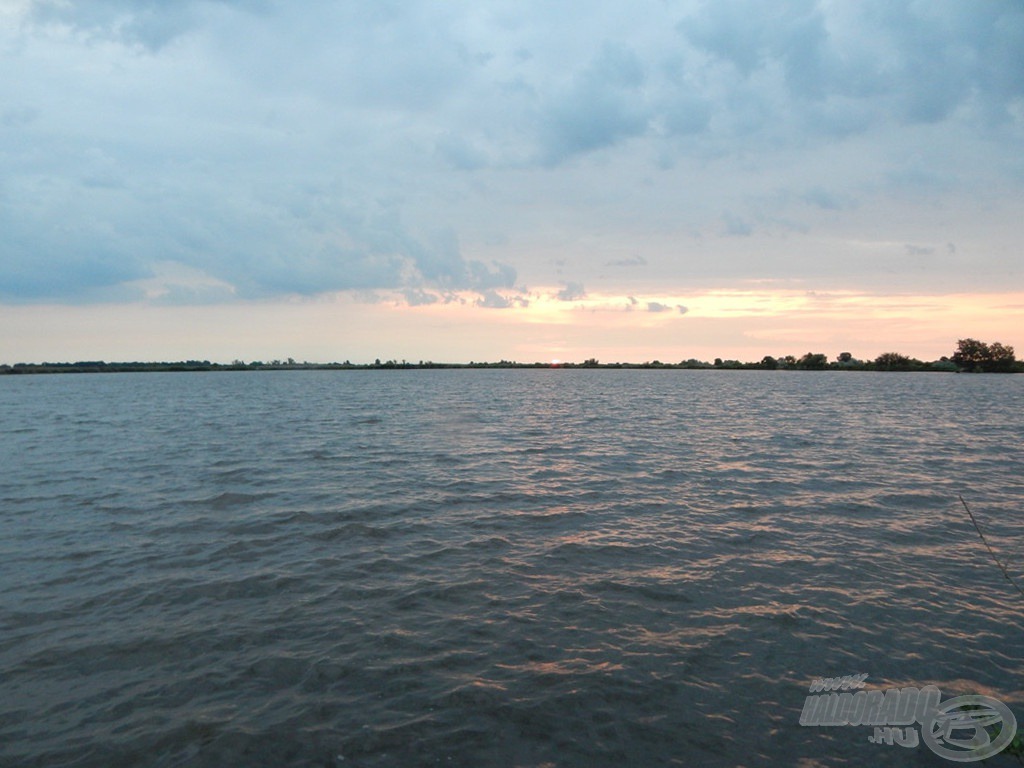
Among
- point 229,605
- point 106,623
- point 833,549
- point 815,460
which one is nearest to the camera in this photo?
point 106,623

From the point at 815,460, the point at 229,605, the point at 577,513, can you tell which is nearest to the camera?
the point at 229,605

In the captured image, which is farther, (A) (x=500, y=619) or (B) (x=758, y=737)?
(A) (x=500, y=619)

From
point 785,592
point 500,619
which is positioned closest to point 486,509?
point 500,619

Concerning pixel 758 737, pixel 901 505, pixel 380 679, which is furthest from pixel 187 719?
pixel 901 505

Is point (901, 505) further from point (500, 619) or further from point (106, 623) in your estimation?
point (106, 623)

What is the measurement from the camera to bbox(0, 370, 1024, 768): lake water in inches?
328

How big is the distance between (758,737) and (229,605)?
11302mm

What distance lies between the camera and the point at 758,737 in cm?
827

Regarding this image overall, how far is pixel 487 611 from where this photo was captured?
487 inches

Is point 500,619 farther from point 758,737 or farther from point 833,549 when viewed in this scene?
point 833,549

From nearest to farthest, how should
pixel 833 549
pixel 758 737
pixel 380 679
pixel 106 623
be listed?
pixel 758 737, pixel 380 679, pixel 106 623, pixel 833 549

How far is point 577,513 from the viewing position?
67.1 ft

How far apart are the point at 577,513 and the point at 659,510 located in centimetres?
317

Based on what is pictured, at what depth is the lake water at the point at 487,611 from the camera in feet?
27.4
